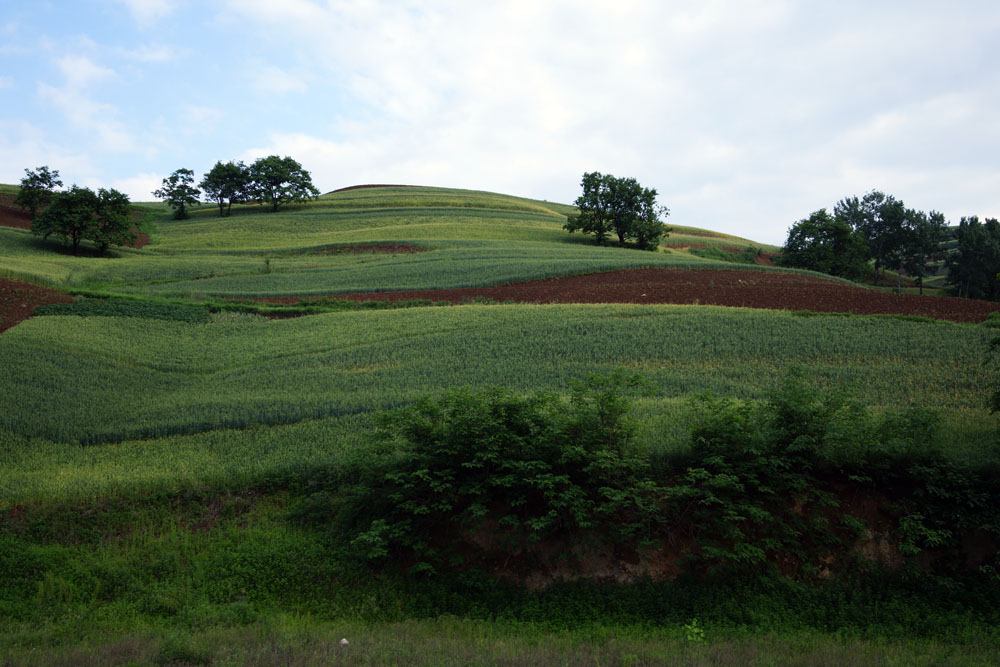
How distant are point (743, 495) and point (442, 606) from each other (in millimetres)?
5994

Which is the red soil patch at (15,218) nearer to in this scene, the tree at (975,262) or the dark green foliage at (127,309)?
the dark green foliage at (127,309)

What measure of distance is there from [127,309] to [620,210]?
170 feet

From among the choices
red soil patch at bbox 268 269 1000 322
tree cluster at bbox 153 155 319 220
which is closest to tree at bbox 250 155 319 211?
tree cluster at bbox 153 155 319 220

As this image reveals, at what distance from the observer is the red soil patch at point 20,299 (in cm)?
2738

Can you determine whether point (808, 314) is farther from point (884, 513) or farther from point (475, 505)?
point (475, 505)

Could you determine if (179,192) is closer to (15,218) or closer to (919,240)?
(15,218)

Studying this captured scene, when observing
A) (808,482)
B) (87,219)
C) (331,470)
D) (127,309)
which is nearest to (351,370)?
(331,470)

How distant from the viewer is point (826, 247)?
67.8 meters

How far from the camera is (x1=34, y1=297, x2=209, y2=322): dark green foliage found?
95.6ft

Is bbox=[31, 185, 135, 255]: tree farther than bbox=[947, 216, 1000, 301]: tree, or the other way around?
bbox=[947, 216, 1000, 301]: tree

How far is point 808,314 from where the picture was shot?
2712 cm

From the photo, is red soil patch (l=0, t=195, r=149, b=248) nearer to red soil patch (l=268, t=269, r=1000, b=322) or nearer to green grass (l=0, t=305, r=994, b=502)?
red soil patch (l=268, t=269, r=1000, b=322)

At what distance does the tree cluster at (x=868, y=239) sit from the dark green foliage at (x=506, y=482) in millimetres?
66979

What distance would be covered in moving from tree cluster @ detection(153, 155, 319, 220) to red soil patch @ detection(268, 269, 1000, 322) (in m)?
57.2
